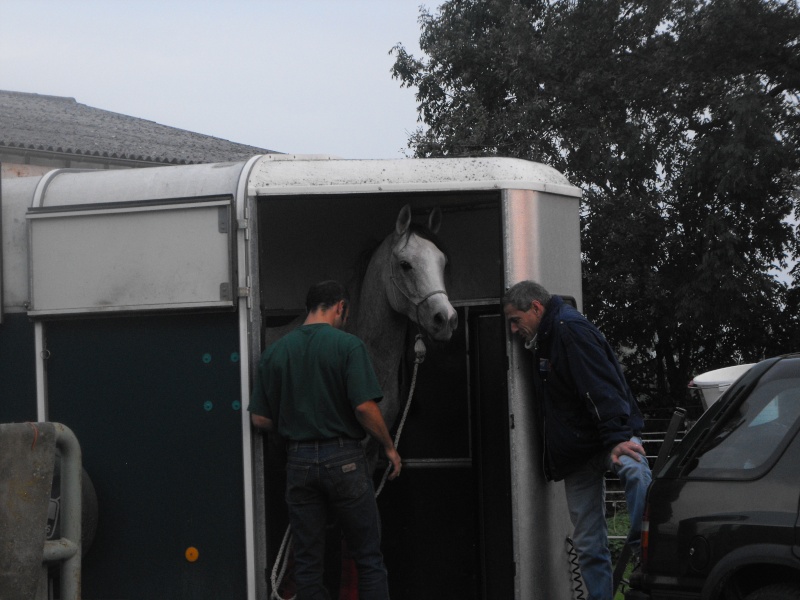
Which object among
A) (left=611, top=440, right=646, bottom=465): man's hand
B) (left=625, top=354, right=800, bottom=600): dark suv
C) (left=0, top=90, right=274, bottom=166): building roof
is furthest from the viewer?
(left=0, top=90, right=274, bottom=166): building roof

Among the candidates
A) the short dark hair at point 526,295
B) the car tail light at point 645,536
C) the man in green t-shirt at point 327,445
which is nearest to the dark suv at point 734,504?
the car tail light at point 645,536

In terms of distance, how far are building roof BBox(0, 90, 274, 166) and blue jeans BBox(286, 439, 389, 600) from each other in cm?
1838

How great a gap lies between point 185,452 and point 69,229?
1.36m

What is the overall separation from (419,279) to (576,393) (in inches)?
42.3

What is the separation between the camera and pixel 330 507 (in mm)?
4922

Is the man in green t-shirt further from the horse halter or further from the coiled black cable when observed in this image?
the coiled black cable

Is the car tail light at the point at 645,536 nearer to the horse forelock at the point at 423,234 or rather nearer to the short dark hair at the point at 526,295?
the short dark hair at the point at 526,295

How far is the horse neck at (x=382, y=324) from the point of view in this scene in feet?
19.1

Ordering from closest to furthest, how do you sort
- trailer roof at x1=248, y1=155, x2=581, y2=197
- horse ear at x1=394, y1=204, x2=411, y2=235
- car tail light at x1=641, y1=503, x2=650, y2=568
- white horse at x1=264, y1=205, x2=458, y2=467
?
car tail light at x1=641, y1=503, x2=650, y2=568, trailer roof at x1=248, y1=155, x2=581, y2=197, white horse at x1=264, y1=205, x2=458, y2=467, horse ear at x1=394, y1=204, x2=411, y2=235

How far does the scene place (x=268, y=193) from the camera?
17.4 ft

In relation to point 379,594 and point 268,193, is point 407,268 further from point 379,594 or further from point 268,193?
point 379,594

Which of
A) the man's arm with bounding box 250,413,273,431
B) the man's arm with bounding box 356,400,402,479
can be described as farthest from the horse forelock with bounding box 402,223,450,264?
the man's arm with bounding box 250,413,273,431

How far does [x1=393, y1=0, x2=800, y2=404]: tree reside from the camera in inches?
664

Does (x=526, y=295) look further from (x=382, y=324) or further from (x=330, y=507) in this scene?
(x=330, y=507)
